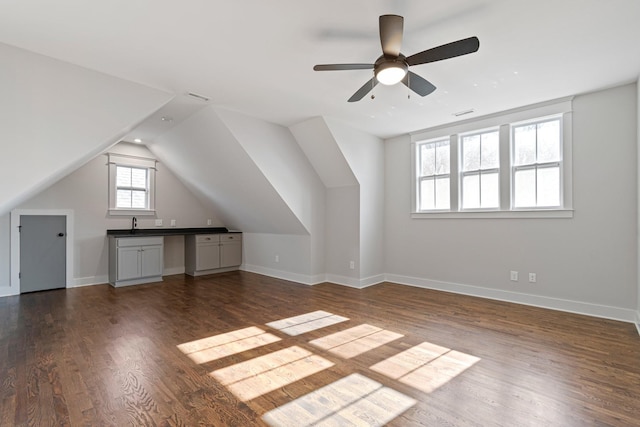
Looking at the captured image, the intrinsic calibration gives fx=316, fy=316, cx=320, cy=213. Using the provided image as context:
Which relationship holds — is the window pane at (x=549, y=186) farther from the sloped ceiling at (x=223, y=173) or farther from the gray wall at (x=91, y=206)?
the gray wall at (x=91, y=206)

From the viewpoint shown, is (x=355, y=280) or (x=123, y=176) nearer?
(x=355, y=280)

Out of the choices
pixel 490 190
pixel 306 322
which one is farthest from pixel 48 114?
pixel 490 190

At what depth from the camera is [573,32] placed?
2.52m

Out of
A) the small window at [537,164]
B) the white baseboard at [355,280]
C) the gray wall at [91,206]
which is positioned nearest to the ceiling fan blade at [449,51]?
the small window at [537,164]

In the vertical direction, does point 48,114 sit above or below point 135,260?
above

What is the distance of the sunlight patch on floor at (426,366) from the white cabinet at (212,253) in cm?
483

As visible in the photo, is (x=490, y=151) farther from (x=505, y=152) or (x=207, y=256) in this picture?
(x=207, y=256)

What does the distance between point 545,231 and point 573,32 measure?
8.21ft

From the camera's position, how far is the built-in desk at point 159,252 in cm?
543

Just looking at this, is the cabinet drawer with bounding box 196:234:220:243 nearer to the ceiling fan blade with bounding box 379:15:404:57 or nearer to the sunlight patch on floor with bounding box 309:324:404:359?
the sunlight patch on floor with bounding box 309:324:404:359

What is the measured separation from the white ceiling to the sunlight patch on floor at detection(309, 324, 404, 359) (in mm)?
2668

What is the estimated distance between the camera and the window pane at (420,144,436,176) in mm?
5348

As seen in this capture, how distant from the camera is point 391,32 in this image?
7.11 ft

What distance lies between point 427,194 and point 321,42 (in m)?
3.46
